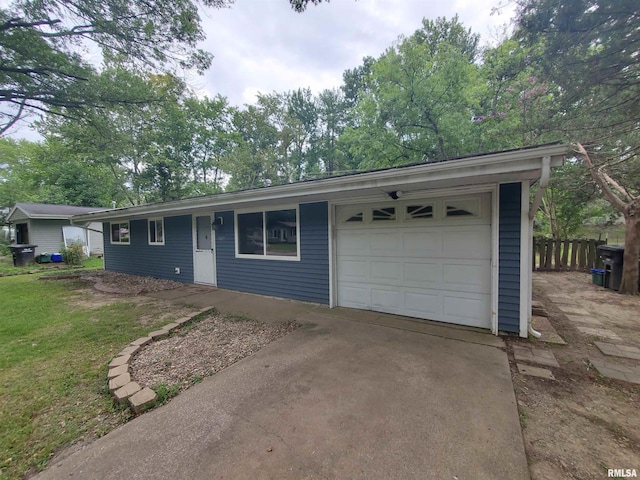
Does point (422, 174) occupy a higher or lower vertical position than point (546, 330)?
higher

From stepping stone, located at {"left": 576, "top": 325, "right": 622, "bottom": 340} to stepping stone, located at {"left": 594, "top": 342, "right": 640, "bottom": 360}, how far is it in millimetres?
306

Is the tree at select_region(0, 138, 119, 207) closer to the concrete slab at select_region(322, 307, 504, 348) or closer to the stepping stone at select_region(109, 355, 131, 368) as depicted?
the stepping stone at select_region(109, 355, 131, 368)

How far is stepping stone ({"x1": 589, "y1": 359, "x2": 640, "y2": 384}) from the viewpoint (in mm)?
2539

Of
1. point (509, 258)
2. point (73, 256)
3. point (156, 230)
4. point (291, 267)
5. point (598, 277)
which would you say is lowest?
point (598, 277)

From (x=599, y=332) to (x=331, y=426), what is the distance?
4.19 metres

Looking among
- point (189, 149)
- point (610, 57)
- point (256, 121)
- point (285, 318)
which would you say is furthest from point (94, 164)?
point (610, 57)

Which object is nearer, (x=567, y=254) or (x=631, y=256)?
(x=631, y=256)

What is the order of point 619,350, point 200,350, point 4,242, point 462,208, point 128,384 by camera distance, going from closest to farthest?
point 128,384 → point 619,350 → point 200,350 → point 462,208 → point 4,242

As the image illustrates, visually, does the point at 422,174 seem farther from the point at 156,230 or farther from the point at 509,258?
the point at 156,230

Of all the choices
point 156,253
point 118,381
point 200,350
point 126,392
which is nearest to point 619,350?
point 200,350

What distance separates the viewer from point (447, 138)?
1073 centimetres

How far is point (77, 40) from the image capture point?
6.29 meters

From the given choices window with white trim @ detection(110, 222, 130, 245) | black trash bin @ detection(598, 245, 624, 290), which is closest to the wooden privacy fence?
black trash bin @ detection(598, 245, 624, 290)

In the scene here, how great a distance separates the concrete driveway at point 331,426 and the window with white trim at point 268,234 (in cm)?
284
